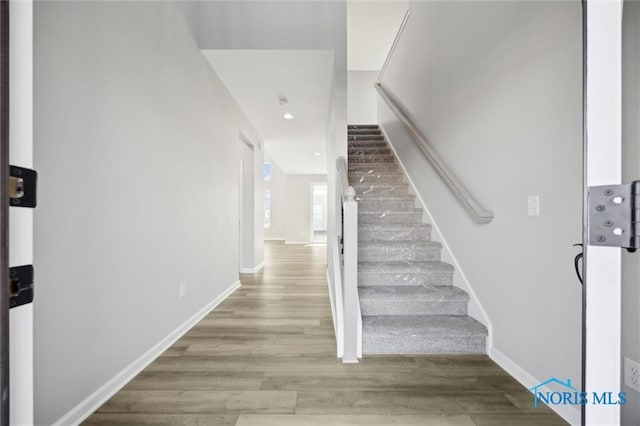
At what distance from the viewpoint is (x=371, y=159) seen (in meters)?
4.45

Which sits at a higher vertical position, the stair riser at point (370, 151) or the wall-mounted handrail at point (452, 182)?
the stair riser at point (370, 151)

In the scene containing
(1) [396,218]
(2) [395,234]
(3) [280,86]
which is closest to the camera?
(2) [395,234]

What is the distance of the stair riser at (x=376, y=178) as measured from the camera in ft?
12.6

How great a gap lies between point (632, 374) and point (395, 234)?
77.9 inches

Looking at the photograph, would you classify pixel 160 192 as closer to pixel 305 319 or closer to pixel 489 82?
pixel 305 319

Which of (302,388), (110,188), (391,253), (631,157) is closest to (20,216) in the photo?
(110,188)

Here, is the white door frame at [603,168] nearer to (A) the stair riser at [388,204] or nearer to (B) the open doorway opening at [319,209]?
(A) the stair riser at [388,204]

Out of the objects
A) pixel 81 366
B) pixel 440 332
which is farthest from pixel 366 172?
pixel 81 366

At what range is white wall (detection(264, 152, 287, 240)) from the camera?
1071 cm

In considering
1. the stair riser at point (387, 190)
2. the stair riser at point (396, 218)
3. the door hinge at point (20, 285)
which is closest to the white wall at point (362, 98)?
the stair riser at point (387, 190)

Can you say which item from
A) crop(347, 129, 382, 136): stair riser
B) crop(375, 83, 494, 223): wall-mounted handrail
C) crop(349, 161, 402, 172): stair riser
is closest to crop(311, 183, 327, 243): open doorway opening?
crop(347, 129, 382, 136): stair riser

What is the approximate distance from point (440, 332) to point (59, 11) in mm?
2768

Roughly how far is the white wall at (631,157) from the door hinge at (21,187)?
158 centimetres

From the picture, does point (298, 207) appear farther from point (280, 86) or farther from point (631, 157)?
point (631, 157)
